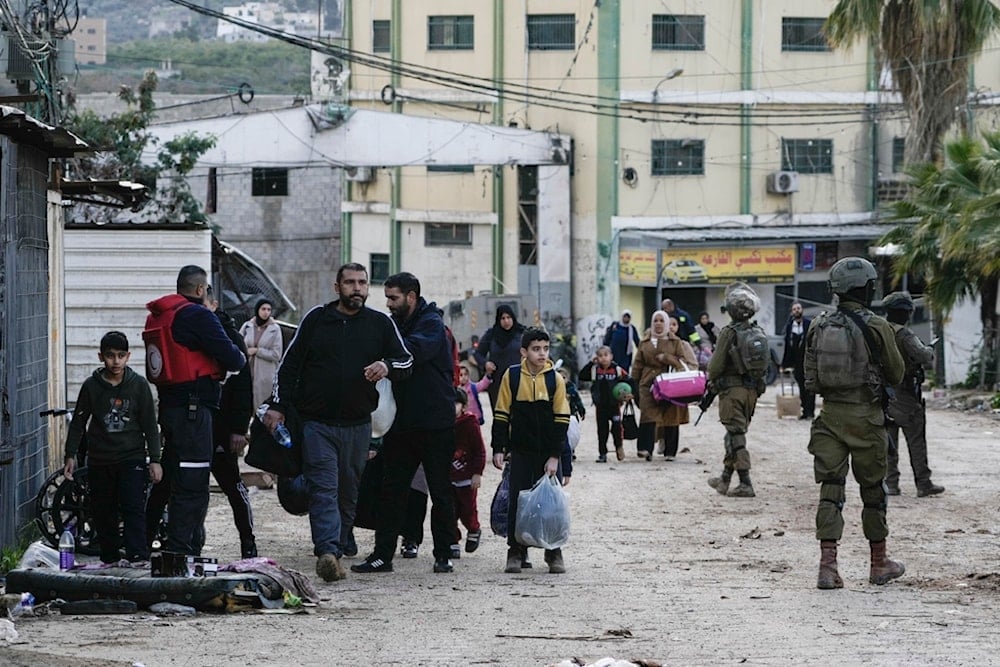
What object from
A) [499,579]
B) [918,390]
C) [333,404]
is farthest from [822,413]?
[918,390]

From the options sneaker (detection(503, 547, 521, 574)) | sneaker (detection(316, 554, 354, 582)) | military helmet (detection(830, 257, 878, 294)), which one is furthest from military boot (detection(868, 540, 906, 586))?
sneaker (detection(316, 554, 354, 582))

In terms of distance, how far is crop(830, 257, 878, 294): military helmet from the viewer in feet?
35.0

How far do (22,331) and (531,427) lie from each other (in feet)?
11.1

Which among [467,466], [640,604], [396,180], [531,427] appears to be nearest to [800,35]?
[396,180]

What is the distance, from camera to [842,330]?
34.8ft

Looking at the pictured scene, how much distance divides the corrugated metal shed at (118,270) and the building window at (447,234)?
91.1 feet

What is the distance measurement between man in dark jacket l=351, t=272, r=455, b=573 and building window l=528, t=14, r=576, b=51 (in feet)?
111

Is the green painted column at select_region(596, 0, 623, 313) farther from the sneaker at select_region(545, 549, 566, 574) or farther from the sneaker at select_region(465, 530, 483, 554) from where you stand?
the sneaker at select_region(545, 549, 566, 574)

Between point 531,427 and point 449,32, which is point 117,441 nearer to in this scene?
point 531,427

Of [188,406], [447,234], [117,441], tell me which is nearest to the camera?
[188,406]

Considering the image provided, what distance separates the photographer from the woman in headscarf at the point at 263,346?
17.9m

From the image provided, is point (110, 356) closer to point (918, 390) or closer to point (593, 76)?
point (918, 390)

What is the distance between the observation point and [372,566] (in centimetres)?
1127

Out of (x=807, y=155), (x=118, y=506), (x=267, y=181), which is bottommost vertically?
(x=118, y=506)
